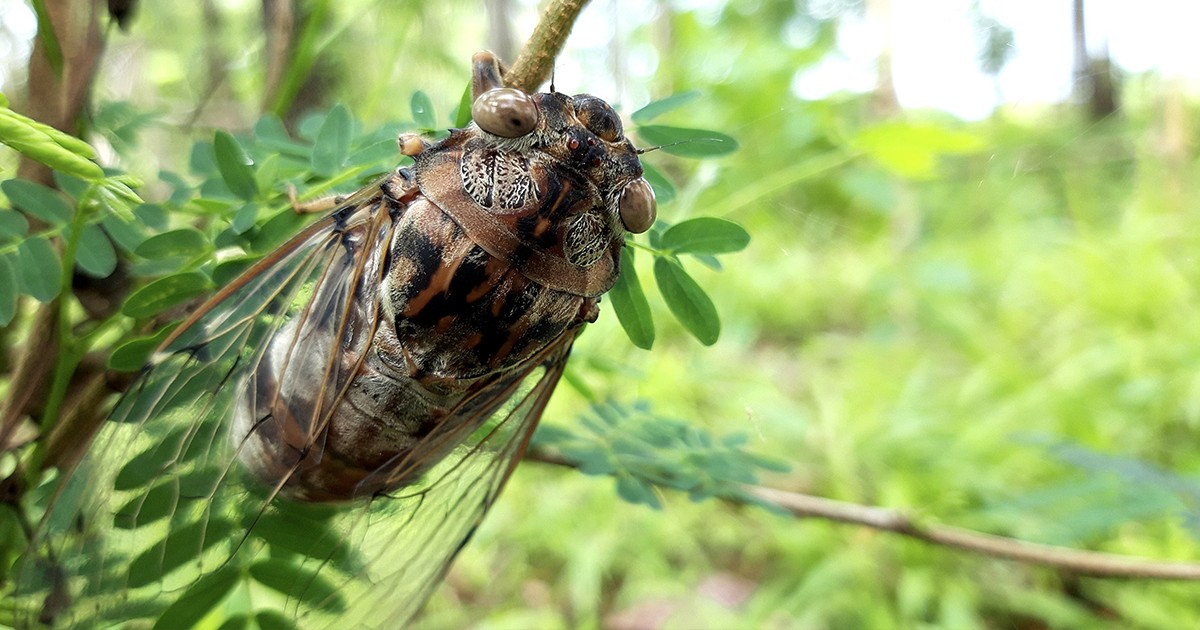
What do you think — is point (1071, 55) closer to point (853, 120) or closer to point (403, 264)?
point (403, 264)

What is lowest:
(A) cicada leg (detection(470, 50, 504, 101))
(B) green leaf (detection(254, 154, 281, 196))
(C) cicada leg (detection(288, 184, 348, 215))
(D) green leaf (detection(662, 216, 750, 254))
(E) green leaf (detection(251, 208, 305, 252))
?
(D) green leaf (detection(662, 216, 750, 254))

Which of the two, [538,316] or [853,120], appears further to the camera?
[853,120]

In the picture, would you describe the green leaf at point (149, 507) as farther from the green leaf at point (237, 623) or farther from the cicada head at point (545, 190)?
the cicada head at point (545, 190)

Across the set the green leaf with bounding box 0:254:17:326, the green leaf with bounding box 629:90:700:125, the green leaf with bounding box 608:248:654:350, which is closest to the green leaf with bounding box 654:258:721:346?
the green leaf with bounding box 608:248:654:350

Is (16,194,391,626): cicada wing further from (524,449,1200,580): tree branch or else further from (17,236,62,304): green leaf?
(524,449,1200,580): tree branch

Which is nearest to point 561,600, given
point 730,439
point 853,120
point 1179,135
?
point 730,439

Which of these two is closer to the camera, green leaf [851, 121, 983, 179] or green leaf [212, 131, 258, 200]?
green leaf [212, 131, 258, 200]

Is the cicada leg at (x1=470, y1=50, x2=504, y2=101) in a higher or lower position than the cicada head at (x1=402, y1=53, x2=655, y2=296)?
higher
